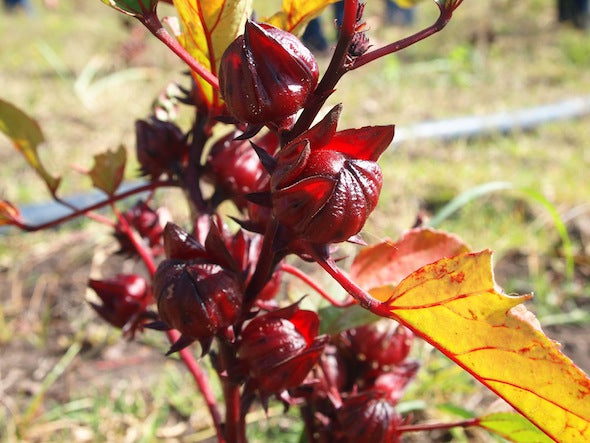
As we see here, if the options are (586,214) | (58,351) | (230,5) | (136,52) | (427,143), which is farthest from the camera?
(136,52)

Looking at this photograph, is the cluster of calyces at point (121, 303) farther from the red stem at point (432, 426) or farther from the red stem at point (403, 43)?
the red stem at point (403, 43)

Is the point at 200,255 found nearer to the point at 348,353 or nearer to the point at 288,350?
the point at 288,350

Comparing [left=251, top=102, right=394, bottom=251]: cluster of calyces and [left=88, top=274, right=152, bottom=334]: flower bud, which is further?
[left=88, top=274, right=152, bottom=334]: flower bud

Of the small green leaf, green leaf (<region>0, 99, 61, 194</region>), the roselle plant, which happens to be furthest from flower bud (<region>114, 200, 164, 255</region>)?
the small green leaf

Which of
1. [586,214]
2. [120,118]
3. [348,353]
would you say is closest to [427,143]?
[586,214]

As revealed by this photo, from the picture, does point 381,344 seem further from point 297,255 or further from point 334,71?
point 334,71

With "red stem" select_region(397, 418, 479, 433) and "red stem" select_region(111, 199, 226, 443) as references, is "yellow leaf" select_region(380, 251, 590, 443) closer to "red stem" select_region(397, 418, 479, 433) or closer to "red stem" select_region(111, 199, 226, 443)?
"red stem" select_region(397, 418, 479, 433)

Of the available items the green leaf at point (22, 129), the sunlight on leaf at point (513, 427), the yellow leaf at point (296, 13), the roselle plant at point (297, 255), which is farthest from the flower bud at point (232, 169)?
the sunlight on leaf at point (513, 427)
